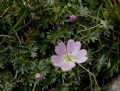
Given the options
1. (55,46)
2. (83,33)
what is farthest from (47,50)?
(83,33)

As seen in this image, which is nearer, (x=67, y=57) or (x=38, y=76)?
(x=38, y=76)

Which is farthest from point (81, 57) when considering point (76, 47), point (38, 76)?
point (38, 76)

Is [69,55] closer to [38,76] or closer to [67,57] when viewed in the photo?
[67,57]

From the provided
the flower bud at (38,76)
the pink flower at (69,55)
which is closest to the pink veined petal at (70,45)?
the pink flower at (69,55)

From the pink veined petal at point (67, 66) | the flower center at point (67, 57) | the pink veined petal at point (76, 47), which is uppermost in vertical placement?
the pink veined petal at point (76, 47)

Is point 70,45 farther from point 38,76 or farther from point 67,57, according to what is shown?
point 38,76

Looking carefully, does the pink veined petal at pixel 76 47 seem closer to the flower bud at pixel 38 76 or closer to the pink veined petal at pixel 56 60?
the pink veined petal at pixel 56 60

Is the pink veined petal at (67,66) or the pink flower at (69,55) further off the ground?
the pink flower at (69,55)

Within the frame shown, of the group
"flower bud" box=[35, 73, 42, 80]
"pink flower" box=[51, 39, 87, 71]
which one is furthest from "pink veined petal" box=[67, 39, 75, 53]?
"flower bud" box=[35, 73, 42, 80]
